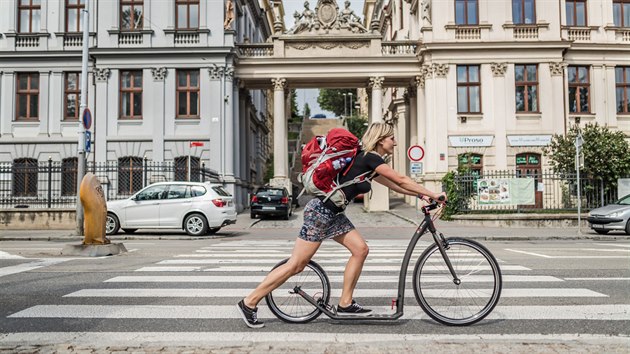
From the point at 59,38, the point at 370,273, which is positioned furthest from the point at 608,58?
the point at 59,38

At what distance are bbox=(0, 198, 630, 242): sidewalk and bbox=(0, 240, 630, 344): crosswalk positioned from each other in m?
8.16

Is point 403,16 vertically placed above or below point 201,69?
above

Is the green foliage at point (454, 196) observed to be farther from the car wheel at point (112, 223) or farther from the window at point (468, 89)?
the car wheel at point (112, 223)

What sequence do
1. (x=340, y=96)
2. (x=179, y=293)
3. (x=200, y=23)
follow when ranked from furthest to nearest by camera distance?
1. (x=340, y=96)
2. (x=200, y=23)
3. (x=179, y=293)

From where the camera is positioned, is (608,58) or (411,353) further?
(608,58)

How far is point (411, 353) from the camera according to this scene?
392cm

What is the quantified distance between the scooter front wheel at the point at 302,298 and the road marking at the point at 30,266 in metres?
5.19

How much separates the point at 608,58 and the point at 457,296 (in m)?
32.4

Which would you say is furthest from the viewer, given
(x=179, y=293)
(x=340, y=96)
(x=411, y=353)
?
(x=340, y=96)

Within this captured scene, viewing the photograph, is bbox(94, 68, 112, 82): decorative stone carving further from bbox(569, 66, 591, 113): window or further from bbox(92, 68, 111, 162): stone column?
bbox(569, 66, 591, 113): window

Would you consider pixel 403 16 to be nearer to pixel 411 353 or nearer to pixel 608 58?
pixel 608 58

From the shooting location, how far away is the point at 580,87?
31953mm

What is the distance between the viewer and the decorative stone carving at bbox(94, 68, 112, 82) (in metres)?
30.1

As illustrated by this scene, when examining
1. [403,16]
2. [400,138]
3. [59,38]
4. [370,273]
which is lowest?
[370,273]
